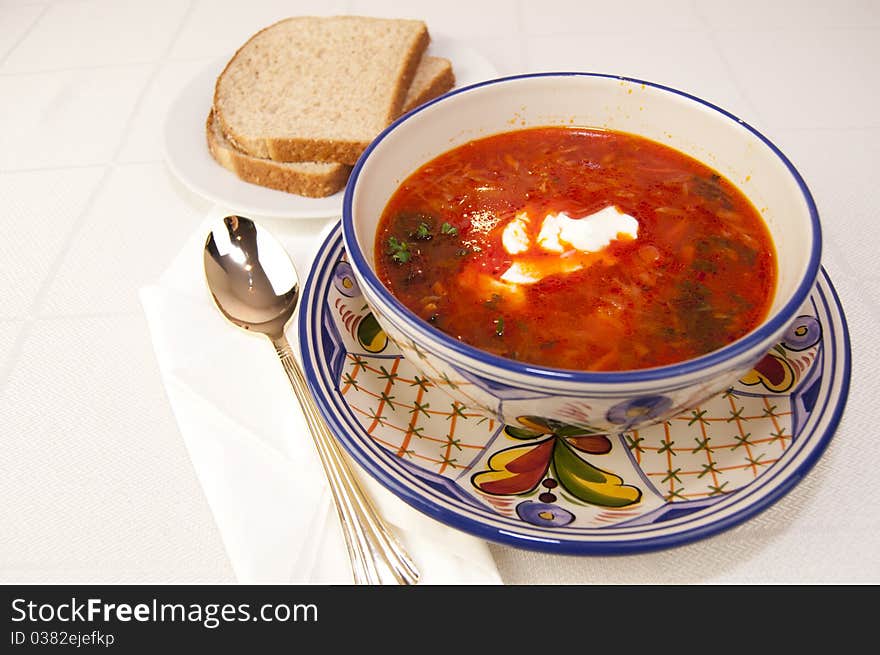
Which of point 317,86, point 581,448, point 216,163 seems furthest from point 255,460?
point 317,86

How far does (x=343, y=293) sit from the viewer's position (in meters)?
1.62

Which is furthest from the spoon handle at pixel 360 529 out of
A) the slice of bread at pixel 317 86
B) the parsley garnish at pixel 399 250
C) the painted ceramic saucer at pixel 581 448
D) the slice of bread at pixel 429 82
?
the slice of bread at pixel 429 82

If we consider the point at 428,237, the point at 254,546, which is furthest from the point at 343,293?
the point at 254,546

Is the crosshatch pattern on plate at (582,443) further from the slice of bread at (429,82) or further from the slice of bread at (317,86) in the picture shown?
the slice of bread at (429,82)

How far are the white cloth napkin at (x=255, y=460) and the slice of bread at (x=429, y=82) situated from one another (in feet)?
3.89

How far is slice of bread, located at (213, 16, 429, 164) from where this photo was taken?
253cm

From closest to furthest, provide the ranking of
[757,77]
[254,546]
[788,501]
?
[254,546] < [788,501] < [757,77]

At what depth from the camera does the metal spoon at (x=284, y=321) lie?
1.33 m

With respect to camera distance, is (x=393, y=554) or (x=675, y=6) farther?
(x=675, y=6)

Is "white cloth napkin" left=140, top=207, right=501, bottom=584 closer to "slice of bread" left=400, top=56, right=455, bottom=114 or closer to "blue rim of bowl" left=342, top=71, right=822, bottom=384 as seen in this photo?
"blue rim of bowl" left=342, top=71, right=822, bottom=384

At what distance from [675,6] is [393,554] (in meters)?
3.04
